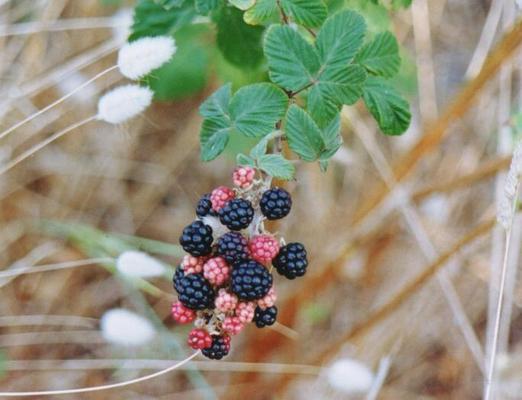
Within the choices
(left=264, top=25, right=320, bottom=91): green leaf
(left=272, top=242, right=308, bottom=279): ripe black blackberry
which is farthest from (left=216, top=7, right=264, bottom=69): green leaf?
(left=272, top=242, right=308, bottom=279): ripe black blackberry

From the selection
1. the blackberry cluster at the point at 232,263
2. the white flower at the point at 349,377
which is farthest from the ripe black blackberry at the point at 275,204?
the white flower at the point at 349,377

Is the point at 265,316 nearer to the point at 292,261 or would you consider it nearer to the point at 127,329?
the point at 292,261

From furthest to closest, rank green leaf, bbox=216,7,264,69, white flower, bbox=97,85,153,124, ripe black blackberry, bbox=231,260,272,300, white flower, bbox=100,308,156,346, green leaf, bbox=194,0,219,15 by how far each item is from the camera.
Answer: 1. white flower, bbox=100,308,156,346
2. green leaf, bbox=216,7,264,69
3. white flower, bbox=97,85,153,124
4. green leaf, bbox=194,0,219,15
5. ripe black blackberry, bbox=231,260,272,300

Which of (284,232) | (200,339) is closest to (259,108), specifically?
(200,339)

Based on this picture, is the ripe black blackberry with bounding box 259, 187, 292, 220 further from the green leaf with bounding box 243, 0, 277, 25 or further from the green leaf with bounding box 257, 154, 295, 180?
the green leaf with bounding box 243, 0, 277, 25

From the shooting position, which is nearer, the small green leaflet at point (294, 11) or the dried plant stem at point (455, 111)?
the small green leaflet at point (294, 11)

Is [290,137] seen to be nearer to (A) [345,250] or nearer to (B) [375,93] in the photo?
(B) [375,93]

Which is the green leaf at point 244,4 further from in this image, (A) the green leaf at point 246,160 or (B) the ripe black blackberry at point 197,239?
(B) the ripe black blackberry at point 197,239
